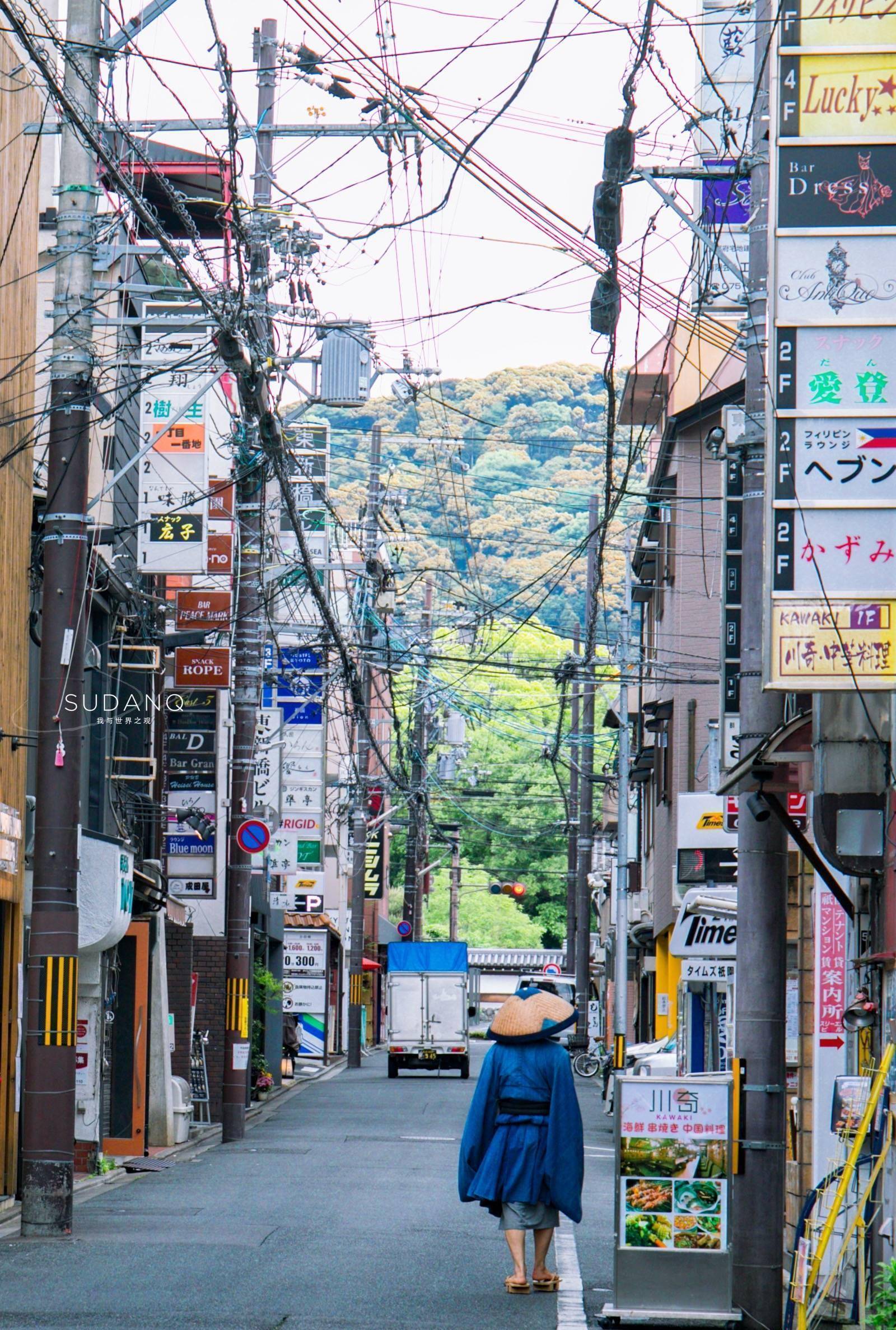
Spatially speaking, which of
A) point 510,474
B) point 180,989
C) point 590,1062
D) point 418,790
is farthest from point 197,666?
point 510,474

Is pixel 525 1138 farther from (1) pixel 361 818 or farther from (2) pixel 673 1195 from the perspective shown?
(1) pixel 361 818

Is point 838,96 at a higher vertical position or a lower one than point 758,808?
higher

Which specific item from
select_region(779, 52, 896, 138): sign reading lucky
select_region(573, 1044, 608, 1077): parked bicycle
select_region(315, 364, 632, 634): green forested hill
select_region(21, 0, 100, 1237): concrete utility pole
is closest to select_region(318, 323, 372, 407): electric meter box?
select_region(21, 0, 100, 1237): concrete utility pole

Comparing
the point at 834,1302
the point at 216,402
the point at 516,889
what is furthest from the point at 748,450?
the point at 516,889

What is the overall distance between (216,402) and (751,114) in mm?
18314

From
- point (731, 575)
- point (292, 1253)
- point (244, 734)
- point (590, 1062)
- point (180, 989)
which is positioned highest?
point (731, 575)

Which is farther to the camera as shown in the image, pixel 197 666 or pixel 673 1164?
pixel 197 666

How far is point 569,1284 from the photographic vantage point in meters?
11.9

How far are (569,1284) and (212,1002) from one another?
1894cm

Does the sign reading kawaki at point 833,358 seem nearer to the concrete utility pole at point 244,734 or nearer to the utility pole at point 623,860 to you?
the concrete utility pole at point 244,734

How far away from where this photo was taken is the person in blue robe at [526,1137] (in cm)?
1123

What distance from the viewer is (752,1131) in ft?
34.8

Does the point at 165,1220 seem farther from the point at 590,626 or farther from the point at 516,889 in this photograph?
the point at 516,889

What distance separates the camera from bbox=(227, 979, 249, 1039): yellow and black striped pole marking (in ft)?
81.5
